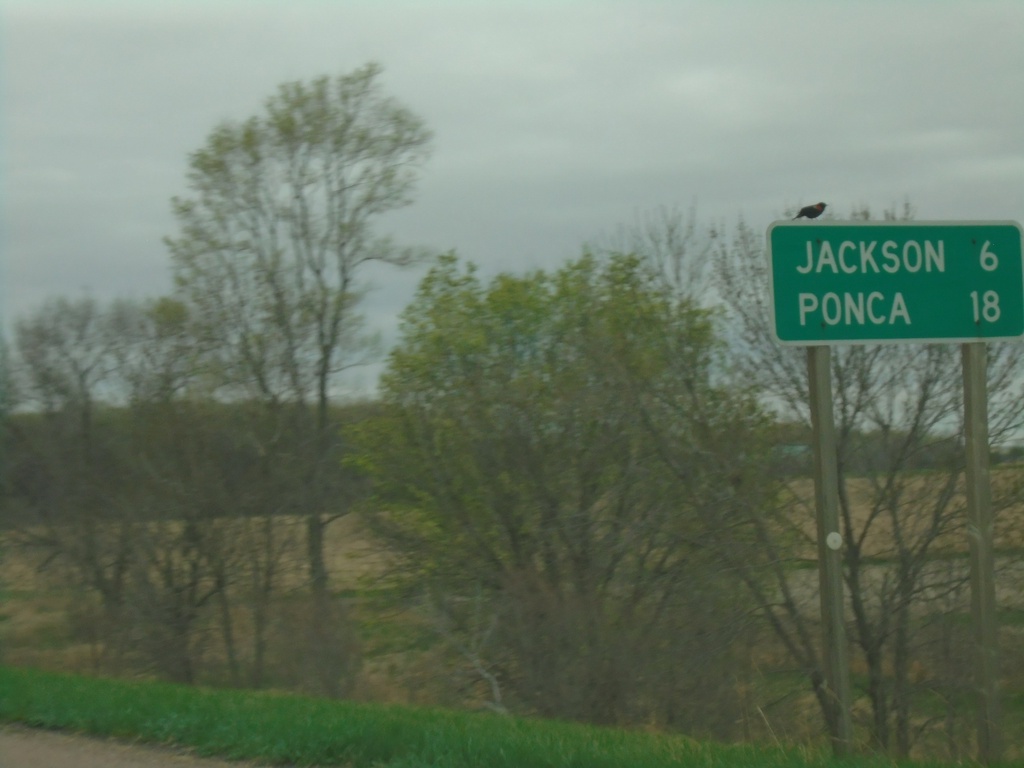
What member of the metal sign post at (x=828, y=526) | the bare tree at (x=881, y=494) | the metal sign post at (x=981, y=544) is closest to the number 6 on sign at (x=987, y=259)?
the metal sign post at (x=981, y=544)

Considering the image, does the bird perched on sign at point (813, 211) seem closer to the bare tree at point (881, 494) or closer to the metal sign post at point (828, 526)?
the metal sign post at point (828, 526)

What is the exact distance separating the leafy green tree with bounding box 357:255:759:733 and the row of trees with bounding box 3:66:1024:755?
46 mm

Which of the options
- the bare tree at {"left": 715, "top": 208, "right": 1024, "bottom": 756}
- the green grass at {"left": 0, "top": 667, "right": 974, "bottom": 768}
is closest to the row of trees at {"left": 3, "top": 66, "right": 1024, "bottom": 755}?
the bare tree at {"left": 715, "top": 208, "right": 1024, "bottom": 756}

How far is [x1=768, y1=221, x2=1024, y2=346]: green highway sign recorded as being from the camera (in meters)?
6.13

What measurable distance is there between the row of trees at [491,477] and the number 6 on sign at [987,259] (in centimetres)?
667

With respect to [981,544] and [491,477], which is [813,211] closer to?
[981,544]

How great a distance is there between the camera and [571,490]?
16.7m

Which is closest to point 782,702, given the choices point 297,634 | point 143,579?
point 297,634

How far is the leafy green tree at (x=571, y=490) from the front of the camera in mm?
14406

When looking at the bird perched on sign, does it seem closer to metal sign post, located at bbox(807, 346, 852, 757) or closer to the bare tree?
metal sign post, located at bbox(807, 346, 852, 757)

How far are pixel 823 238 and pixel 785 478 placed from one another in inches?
329

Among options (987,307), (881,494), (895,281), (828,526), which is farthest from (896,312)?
(881,494)

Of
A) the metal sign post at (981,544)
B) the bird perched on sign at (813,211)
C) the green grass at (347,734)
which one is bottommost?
the green grass at (347,734)

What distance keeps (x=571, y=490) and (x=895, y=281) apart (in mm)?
10771
